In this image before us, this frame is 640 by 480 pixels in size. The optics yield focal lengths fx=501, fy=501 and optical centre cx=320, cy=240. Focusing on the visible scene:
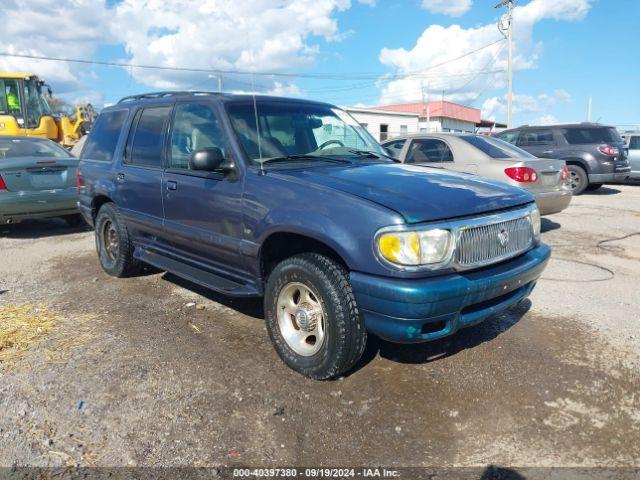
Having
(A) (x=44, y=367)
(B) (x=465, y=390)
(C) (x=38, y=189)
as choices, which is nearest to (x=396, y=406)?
(B) (x=465, y=390)

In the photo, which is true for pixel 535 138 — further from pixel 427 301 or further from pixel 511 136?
pixel 427 301

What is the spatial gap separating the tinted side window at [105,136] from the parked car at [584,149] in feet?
33.0

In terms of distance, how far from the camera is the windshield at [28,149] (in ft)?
26.6

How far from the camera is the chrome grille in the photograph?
2.94 meters

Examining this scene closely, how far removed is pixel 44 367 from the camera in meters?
3.49

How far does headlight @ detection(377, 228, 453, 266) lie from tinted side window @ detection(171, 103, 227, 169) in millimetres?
1667

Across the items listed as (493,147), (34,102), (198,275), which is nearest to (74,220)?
(198,275)

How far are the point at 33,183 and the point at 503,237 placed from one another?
709cm

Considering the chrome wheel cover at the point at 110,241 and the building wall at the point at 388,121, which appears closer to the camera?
the chrome wheel cover at the point at 110,241

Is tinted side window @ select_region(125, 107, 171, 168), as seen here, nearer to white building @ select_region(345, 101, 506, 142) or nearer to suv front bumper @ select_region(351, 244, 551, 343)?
suv front bumper @ select_region(351, 244, 551, 343)

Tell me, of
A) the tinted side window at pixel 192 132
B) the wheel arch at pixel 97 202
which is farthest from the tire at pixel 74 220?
the tinted side window at pixel 192 132

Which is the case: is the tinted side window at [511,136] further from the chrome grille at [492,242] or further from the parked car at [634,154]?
the chrome grille at [492,242]

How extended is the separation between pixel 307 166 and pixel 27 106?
14.4 m

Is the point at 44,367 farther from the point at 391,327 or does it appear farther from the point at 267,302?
the point at 391,327
